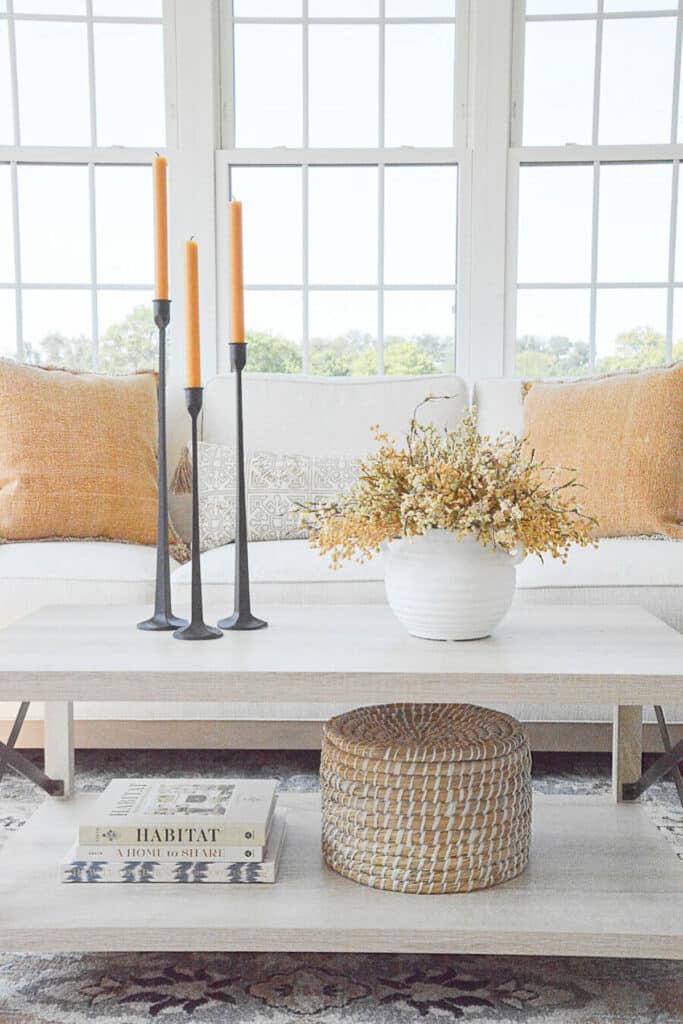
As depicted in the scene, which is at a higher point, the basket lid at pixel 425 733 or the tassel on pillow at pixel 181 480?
the tassel on pillow at pixel 181 480

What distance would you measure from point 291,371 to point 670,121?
157 centimetres

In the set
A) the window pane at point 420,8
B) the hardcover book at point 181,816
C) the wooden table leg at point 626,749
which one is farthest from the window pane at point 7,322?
the wooden table leg at point 626,749

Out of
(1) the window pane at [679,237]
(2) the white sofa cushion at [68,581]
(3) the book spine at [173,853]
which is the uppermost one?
(1) the window pane at [679,237]

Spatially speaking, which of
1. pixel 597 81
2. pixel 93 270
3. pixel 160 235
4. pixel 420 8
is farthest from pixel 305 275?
pixel 160 235

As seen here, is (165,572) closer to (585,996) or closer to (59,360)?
(585,996)

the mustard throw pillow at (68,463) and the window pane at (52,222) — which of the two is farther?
the window pane at (52,222)

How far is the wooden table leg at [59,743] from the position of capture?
1761mm

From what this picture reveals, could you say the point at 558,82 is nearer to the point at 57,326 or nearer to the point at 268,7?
the point at 268,7

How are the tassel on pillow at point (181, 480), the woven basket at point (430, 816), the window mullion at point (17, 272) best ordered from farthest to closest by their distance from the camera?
the window mullion at point (17, 272), the tassel on pillow at point (181, 480), the woven basket at point (430, 816)

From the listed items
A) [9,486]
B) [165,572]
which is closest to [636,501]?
[165,572]

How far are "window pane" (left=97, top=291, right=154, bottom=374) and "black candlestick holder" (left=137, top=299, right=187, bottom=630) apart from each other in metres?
2.14

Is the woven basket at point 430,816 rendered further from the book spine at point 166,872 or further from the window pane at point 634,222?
the window pane at point 634,222

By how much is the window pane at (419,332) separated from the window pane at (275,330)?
1.05ft

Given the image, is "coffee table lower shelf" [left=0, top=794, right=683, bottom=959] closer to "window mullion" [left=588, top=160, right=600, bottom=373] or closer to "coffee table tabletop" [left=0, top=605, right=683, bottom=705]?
"coffee table tabletop" [left=0, top=605, right=683, bottom=705]
